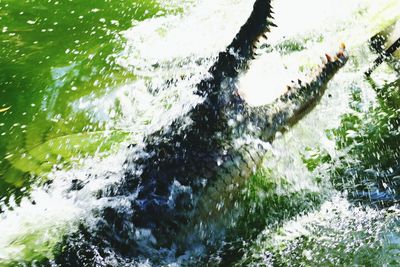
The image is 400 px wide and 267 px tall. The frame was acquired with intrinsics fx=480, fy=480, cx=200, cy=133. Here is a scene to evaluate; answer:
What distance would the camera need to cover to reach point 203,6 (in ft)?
13.3

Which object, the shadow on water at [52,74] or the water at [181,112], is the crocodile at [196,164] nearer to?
the water at [181,112]

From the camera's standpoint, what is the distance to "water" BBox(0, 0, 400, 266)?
1.94 meters

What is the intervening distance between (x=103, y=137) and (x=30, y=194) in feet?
1.89

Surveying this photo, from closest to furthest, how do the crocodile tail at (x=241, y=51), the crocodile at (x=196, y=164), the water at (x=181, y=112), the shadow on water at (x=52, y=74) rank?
1. the crocodile at (x=196, y=164)
2. the water at (x=181, y=112)
3. the crocodile tail at (x=241, y=51)
4. the shadow on water at (x=52, y=74)

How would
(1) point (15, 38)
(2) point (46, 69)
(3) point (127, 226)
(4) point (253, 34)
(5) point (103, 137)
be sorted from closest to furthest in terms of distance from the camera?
(3) point (127, 226)
(4) point (253, 34)
(5) point (103, 137)
(2) point (46, 69)
(1) point (15, 38)

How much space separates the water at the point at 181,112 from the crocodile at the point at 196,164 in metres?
0.08

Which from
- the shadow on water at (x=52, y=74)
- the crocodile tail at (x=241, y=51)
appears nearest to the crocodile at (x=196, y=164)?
the crocodile tail at (x=241, y=51)

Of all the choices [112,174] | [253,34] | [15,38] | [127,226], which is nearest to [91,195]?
[112,174]

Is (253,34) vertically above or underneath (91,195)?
above

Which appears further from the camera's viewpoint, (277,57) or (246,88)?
(277,57)

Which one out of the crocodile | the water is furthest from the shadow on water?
the crocodile

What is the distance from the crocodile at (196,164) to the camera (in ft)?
5.95

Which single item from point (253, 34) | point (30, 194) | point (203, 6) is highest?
point (253, 34)

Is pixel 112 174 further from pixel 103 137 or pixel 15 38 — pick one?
pixel 15 38
